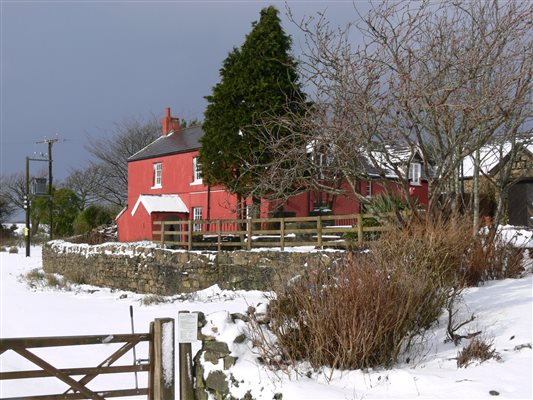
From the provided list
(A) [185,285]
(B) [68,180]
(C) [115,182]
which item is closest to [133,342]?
(A) [185,285]

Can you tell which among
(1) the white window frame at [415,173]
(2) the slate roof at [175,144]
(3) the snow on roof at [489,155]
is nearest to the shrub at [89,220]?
(2) the slate roof at [175,144]

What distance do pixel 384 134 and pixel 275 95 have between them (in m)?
11.1

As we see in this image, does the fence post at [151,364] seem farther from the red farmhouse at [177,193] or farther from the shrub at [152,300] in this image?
the red farmhouse at [177,193]

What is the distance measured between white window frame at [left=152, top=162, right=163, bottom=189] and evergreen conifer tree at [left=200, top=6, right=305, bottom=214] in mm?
10402

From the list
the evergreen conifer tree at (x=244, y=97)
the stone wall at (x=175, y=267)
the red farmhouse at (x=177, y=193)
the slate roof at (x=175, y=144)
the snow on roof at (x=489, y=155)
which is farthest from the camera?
the slate roof at (x=175, y=144)

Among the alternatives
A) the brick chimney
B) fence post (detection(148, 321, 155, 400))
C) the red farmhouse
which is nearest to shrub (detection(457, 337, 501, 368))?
fence post (detection(148, 321, 155, 400))

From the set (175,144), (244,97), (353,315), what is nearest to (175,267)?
(244,97)

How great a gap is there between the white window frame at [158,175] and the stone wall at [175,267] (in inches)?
343

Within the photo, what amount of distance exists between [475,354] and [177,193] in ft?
84.5

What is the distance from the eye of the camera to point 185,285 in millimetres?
17703

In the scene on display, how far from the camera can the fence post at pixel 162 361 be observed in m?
6.34

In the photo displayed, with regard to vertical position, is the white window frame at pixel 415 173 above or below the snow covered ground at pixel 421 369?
above

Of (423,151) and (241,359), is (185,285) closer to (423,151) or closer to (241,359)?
(423,151)

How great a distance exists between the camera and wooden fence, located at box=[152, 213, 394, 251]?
14039 millimetres
